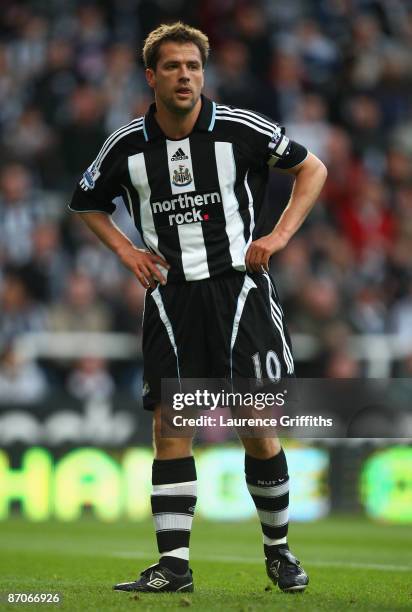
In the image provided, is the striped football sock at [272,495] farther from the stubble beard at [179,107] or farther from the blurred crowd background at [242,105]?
the blurred crowd background at [242,105]

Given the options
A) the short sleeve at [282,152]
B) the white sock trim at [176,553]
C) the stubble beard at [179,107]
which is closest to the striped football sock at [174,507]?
the white sock trim at [176,553]

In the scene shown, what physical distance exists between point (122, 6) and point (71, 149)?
2901mm

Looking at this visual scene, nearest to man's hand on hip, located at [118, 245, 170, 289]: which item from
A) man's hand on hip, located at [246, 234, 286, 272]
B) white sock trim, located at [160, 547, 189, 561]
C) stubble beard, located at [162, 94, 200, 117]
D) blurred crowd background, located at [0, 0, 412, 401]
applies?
man's hand on hip, located at [246, 234, 286, 272]

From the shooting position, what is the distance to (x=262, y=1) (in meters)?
15.9

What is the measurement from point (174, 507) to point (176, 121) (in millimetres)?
1537

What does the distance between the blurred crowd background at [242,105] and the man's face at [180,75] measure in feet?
20.9

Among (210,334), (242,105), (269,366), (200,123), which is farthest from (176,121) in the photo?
(242,105)

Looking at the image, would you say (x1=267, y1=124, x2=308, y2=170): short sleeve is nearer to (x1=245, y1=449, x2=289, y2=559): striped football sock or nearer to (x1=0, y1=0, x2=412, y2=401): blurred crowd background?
(x1=245, y1=449, x2=289, y2=559): striped football sock

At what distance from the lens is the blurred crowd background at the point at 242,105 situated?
12172mm

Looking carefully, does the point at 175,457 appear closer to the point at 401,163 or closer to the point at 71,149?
the point at 71,149

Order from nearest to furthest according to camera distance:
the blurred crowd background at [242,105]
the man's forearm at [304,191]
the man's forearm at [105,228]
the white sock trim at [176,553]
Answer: the white sock trim at [176,553] → the man's forearm at [304,191] → the man's forearm at [105,228] → the blurred crowd background at [242,105]

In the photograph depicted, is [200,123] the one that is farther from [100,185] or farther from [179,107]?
[100,185]

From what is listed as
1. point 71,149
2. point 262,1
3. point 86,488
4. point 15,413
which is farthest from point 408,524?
point 262,1

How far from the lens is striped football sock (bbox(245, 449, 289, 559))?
5.42 meters
